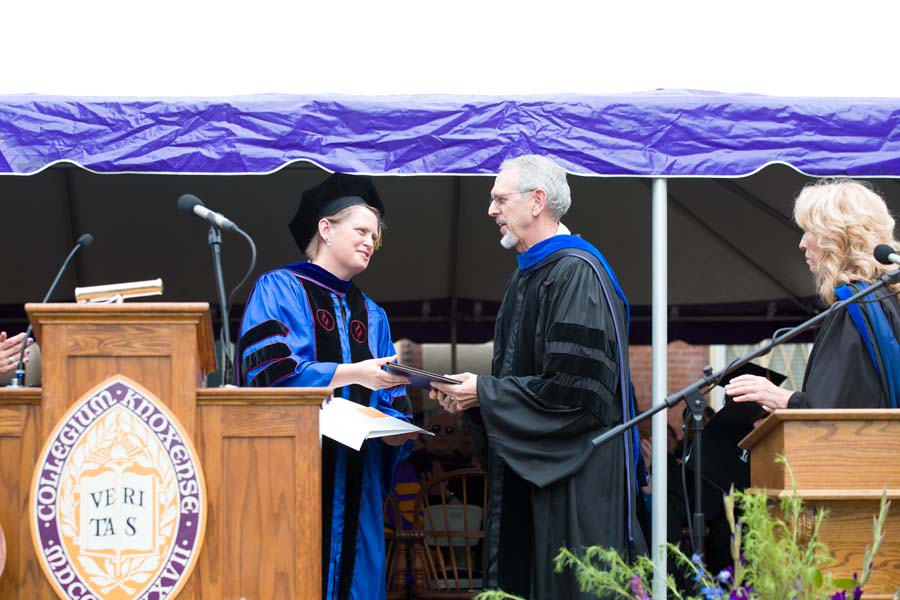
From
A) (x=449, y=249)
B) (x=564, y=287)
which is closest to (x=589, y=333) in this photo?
(x=564, y=287)

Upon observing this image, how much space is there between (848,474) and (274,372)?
202cm

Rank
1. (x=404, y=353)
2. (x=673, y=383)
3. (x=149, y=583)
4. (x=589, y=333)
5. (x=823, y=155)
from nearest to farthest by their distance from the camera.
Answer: (x=149, y=583) → (x=589, y=333) → (x=823, y=155) → (x=673, y=383) → (x=404, y=353)

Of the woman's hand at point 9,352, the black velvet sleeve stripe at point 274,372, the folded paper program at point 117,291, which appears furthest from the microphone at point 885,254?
the woman's hand at point 9,352

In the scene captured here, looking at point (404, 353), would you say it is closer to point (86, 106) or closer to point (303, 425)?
point (86, 106)

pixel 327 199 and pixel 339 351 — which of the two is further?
pixel 327 199

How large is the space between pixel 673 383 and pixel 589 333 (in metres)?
9.59

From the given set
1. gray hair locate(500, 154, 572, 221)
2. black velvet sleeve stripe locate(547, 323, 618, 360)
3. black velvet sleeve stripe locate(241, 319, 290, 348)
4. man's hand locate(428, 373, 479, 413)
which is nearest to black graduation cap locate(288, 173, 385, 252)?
black velvet sleeve stripe locate(241, 319, 290, 348)

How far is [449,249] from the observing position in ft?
25.4

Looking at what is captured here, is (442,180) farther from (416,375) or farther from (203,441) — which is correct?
(203,441)

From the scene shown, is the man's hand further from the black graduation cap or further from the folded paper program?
the folded paper program

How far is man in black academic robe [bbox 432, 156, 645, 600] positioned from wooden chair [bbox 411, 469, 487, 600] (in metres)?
1.48

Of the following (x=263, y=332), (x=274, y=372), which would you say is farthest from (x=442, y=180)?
(x=274, y=372)

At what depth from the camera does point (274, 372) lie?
4.36 metres

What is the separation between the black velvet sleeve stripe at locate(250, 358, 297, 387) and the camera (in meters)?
4.36
